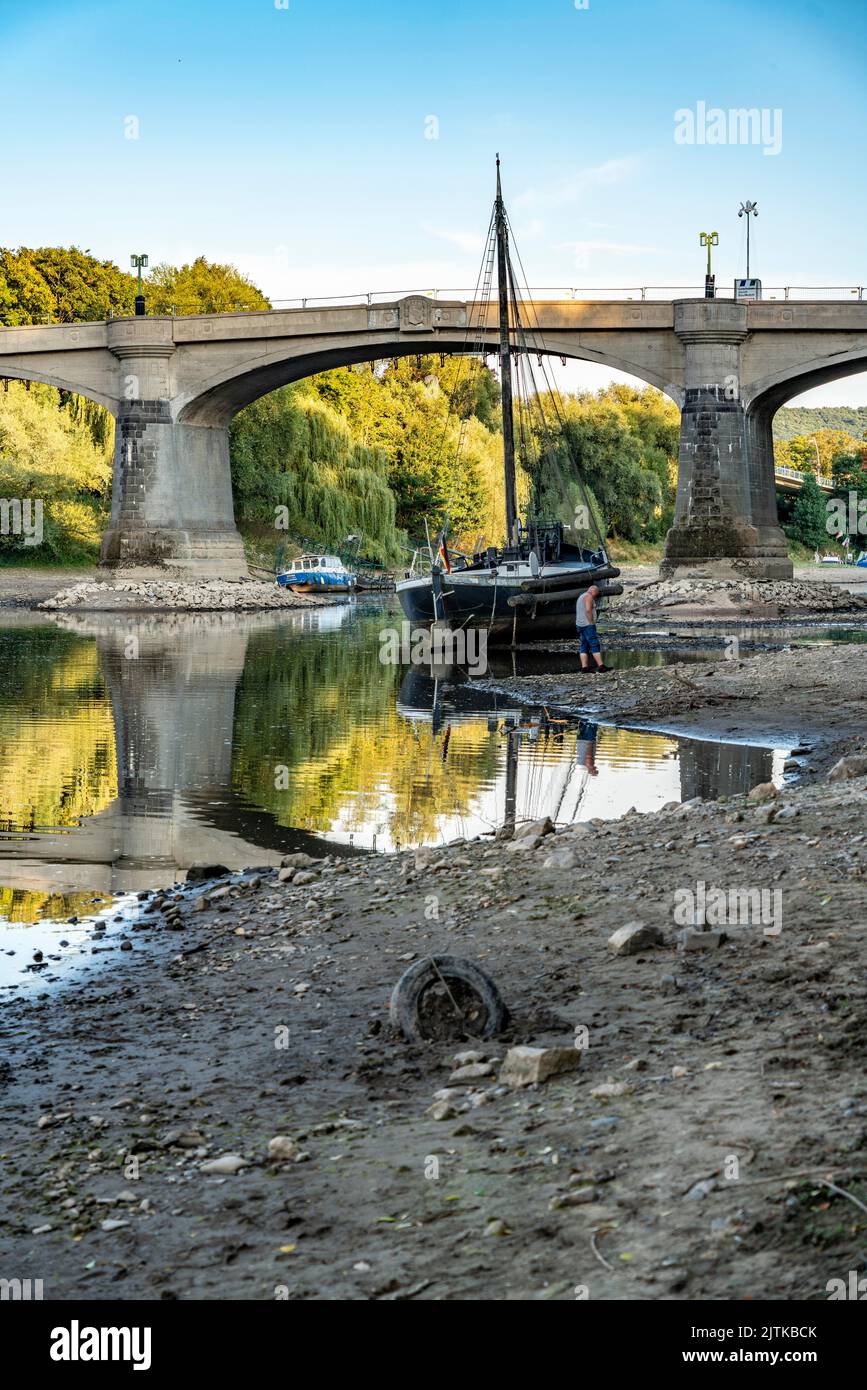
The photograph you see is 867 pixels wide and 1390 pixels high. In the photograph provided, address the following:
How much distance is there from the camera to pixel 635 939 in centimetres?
775

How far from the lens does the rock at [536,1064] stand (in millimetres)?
5938

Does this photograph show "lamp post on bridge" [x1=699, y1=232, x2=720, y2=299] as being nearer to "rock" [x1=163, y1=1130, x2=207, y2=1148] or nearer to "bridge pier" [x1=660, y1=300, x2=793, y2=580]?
"bridge pier" [x1=660, y1=300, x2=793, y2=580]

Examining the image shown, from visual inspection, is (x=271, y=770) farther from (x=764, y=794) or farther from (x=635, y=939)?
(x=635, y=939)

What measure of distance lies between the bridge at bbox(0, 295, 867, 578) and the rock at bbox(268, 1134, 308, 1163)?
45474mm

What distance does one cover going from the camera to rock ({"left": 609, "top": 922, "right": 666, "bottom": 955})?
773 cm

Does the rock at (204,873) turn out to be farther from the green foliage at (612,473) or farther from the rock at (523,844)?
the green foliage at (612,473)

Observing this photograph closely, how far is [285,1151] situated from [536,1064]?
3.40 feet

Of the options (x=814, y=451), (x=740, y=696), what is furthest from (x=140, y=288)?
(x=814, y=451)

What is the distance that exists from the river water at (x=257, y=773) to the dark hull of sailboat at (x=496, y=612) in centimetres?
484

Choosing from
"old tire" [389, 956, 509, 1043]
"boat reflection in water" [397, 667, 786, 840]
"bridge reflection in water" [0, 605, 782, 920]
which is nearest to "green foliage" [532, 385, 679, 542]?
"bridge reflection in water" [0, 605, 782, 920]

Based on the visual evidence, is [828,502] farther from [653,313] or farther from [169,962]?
[169,962]

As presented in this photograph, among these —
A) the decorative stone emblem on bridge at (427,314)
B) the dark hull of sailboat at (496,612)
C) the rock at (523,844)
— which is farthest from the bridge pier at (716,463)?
the rock at (523,844)

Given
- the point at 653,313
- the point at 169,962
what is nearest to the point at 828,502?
the point at 653,313

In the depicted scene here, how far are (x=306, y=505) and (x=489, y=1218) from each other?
2607 inches
